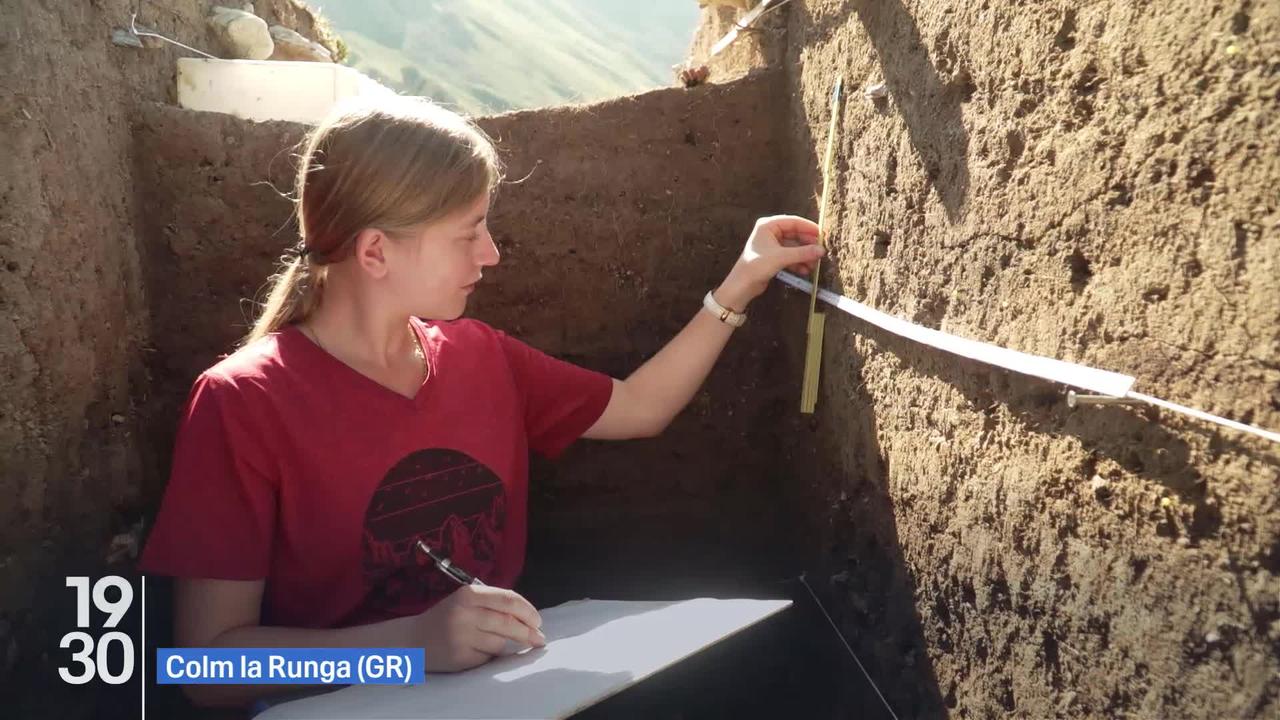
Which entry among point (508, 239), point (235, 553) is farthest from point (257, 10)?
point (235, 553)

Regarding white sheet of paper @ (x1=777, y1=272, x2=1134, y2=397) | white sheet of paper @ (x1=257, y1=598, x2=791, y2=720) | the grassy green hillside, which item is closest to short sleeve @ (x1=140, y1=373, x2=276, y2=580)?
white sheet of paper @ (x1=257, y1=598, x2=791, y2=720)

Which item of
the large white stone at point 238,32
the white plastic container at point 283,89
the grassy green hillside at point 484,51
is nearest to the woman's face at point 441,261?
the white plastic container at point 283,89

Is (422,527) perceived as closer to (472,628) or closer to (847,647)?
(472,628)

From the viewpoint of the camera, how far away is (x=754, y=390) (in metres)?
2.49

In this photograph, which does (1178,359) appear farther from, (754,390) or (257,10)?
(257,10)

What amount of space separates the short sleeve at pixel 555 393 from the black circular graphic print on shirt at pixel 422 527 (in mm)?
230

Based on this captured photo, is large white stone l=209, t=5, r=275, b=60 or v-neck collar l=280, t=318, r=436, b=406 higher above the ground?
large white stone l=209, t=5, r=275, b=60

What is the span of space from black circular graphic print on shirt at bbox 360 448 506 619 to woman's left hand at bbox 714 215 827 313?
0.64 m

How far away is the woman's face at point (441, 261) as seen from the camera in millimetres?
1661

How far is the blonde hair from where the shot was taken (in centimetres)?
161

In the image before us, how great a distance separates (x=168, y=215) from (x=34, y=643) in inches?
40.9

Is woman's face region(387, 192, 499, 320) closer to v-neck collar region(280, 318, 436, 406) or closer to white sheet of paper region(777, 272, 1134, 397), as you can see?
v-neck collar region(280, 318, 436, 406)
